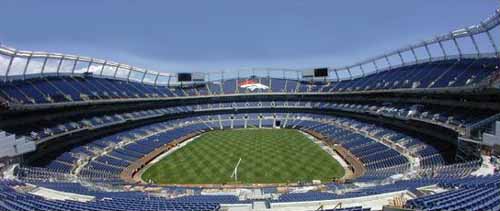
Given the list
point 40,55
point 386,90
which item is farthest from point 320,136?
point 40,55

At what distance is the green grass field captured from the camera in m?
40.9

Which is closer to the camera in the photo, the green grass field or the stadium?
the stadium

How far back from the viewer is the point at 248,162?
47344 millimetres

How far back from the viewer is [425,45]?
6362 centimetres

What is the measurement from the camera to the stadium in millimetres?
23234

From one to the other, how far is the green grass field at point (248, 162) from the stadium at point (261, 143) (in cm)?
25

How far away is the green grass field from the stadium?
0.80ft

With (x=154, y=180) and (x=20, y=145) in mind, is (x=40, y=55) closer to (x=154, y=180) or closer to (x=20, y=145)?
(x=20, y=145)

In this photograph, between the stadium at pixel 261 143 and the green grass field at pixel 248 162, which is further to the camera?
the green grass field at pixel 248 162

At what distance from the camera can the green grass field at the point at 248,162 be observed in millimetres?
40906

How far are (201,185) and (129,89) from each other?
135 ft

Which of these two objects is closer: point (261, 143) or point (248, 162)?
point (248, 162)

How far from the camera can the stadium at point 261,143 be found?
915 inches

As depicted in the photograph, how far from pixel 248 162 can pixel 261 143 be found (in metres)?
12.9
